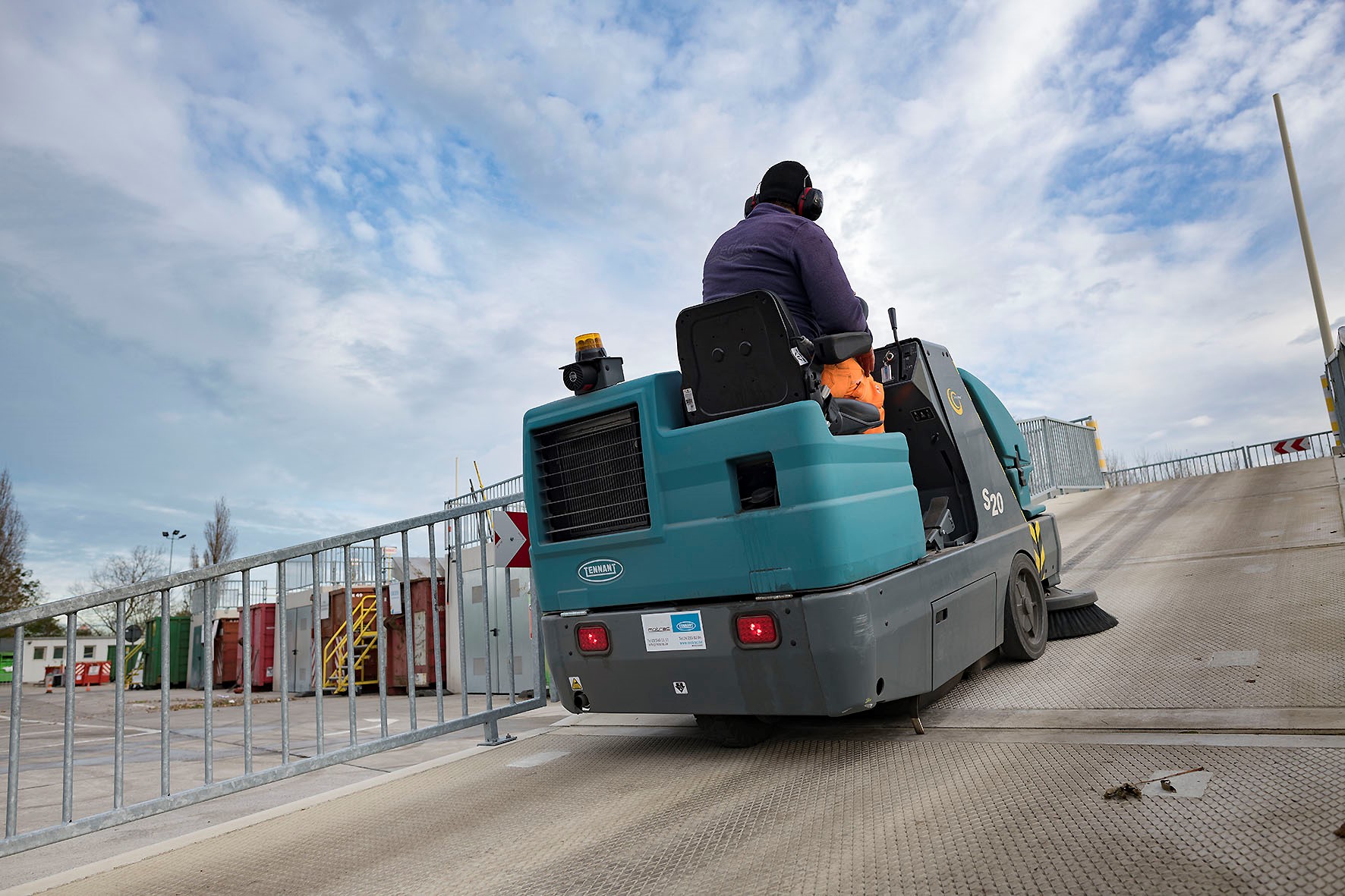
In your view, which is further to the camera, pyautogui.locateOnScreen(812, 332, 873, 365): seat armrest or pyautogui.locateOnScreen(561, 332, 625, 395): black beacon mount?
pyautogui.locateOnScreen(561, 332, 625, 395): black beacon mount

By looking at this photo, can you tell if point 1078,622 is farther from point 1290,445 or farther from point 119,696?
point 1290,445

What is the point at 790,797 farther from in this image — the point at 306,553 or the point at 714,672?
the point at 306,553

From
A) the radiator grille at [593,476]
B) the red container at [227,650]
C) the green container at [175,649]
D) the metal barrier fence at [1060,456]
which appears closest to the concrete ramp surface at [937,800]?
the radiator grille at [593,476]

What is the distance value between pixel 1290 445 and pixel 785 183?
21.6 meters

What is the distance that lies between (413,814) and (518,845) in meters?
0.71

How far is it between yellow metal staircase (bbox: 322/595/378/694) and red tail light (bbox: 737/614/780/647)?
599 inches

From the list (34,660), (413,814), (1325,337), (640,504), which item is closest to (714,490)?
(640,504)

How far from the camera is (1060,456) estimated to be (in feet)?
51.3

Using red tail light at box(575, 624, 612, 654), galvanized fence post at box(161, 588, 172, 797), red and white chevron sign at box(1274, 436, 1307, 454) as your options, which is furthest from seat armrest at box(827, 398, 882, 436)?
red and white chevron sign at box(1274, 436, 1307, 454)

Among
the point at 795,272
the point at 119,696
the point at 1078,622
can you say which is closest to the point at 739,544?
the point at 795,272

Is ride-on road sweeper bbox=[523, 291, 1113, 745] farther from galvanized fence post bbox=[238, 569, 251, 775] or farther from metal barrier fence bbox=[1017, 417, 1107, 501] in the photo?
metal barrier fence bbox=[1017, 417, 1107, 501]

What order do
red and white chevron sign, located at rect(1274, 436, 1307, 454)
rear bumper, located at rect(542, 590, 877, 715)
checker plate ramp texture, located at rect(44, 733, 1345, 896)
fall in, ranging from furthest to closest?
red and white chevron sign, located at rect(1274, 436, 1307, 454)
rear bumper, located at rect(542, 590, 877, 715)
checker plate ramp texture, located at rect(44, 733, 1345, 896)

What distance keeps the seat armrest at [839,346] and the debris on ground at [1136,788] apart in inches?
60.3

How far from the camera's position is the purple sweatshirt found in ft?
9.89
